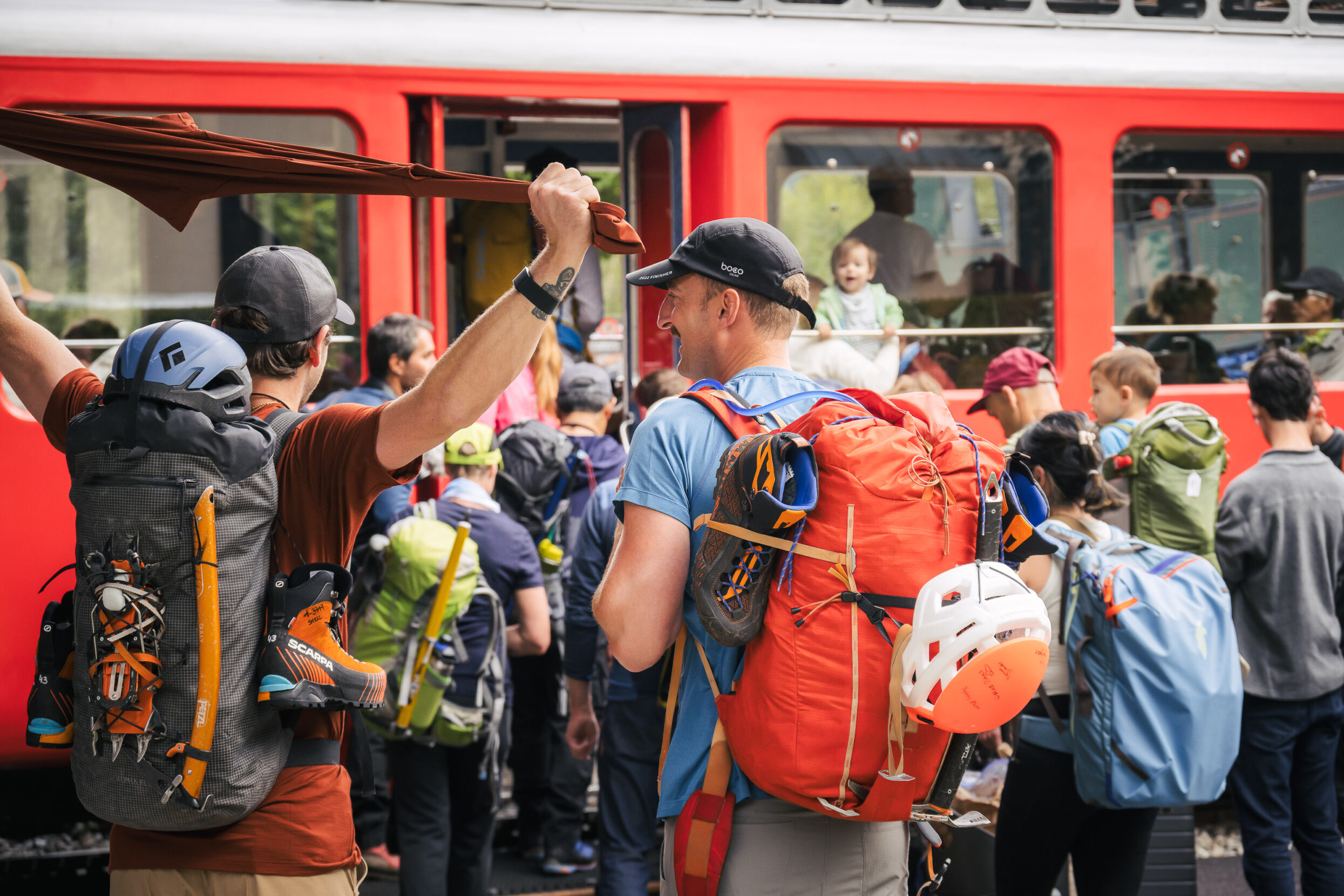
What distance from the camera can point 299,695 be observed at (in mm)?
1768

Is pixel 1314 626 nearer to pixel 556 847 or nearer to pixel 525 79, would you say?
pixel 556 847

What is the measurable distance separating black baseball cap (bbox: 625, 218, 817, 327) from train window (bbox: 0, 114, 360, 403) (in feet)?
7.86

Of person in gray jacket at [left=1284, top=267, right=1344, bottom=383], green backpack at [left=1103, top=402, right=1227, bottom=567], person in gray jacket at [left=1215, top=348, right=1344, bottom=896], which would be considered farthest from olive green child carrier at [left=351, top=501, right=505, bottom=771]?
person in gray jacket at [left=1284, top=267, right=1344, bottom=383]

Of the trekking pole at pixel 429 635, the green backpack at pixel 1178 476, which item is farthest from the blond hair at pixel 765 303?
the green backpack at pixel 1178 476

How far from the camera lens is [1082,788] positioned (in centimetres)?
301

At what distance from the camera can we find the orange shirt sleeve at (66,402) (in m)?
2.08

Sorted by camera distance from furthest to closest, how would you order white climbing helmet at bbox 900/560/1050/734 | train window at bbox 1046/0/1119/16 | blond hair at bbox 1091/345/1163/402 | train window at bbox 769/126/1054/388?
train window at bbox 1046/0/1119/16 → train window at bbox 769/126/1054/388 → blond hair at bbox 1091/345/1163/402 → white climbing helmet at bbox 900/560/1050/734

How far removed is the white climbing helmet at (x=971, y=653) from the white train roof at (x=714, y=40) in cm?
320

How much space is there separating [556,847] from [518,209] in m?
3.00

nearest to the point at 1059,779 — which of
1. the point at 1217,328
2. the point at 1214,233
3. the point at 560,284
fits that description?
the point at 560,284

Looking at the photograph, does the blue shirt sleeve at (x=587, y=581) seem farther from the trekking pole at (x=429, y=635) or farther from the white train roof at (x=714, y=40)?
the white train roof at (x=714, y=40)

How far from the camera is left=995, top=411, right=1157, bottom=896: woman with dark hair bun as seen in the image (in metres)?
3.14

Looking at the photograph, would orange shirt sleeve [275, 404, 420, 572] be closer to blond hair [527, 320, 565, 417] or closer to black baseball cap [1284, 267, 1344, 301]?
blond hair [527, 320, 565, 417]

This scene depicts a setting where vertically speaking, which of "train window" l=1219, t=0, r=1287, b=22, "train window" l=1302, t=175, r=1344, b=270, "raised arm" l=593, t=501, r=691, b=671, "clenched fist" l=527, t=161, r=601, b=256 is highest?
"train window" l=1219, t=0, r=1287, b=22
